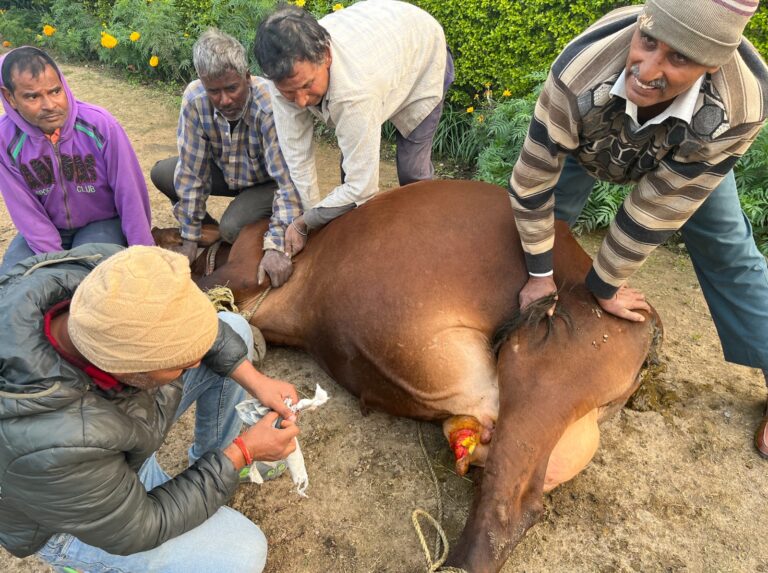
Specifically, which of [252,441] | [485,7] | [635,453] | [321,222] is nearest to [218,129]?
[321,222]

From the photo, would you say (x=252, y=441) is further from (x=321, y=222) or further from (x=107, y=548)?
(x=321, y=222)

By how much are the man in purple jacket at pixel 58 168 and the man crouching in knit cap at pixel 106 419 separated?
49.5 inches

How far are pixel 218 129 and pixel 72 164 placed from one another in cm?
71

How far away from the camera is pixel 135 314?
1174mm

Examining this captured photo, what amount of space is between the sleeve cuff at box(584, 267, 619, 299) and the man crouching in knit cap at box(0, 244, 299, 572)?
3.91ft

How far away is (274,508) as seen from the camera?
216cm

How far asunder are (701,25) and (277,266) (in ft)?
6.28

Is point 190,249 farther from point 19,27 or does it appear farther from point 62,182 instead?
point 19,27

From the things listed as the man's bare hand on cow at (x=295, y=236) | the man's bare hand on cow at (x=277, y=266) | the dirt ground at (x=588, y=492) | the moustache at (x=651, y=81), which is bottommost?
the dirt ground at (x=588, y=492)

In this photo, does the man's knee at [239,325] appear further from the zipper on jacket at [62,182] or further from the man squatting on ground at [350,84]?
the zipper on jacket at [62,182]

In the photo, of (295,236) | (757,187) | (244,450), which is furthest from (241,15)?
(244,450)

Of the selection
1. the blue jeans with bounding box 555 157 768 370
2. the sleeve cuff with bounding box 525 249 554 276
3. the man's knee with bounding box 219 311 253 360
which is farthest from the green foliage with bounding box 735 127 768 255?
the man's knee with bounding box 219 311 253 360

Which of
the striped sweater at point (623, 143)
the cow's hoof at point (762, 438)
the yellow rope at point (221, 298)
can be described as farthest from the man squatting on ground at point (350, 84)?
the cow's hoof at point (762, 438)

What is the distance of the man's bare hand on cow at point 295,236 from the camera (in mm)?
2709
